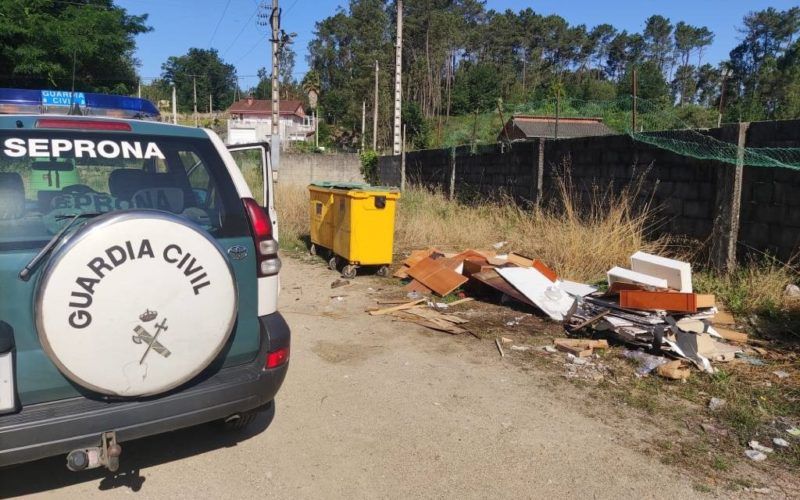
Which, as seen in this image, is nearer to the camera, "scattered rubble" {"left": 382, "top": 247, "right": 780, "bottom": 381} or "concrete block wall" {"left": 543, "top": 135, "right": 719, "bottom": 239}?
"scattered rubble" {"left": 382, "top": 247, "right": 780, "bottom": 381}

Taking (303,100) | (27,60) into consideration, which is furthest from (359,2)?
(27,60)

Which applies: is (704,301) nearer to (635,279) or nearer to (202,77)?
(635,279)

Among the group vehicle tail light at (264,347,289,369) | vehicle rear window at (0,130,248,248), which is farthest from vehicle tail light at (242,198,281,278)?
vehicle tail light at (264,347,289,369)

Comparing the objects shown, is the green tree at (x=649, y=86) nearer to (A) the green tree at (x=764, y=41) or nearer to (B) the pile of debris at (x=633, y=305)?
(A) the green tree at (x=764, y=41)

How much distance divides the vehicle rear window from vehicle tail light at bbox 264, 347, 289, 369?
676mm

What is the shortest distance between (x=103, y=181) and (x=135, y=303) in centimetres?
87

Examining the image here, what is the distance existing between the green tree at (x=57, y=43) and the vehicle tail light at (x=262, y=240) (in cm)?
2329

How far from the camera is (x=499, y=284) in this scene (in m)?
6.72

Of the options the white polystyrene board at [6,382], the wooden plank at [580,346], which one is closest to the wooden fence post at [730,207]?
the wooden plank at [580,346]

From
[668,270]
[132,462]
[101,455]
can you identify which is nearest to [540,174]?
[668,270]

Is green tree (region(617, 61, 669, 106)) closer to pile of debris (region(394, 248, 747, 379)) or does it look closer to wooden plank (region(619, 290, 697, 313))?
pile of debris (region(394, 248, 747, 379))

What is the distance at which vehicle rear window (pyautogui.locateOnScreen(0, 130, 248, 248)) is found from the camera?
255 cm

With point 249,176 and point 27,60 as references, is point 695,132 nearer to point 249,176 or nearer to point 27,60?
point 249,176

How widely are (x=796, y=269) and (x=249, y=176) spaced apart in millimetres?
15812
